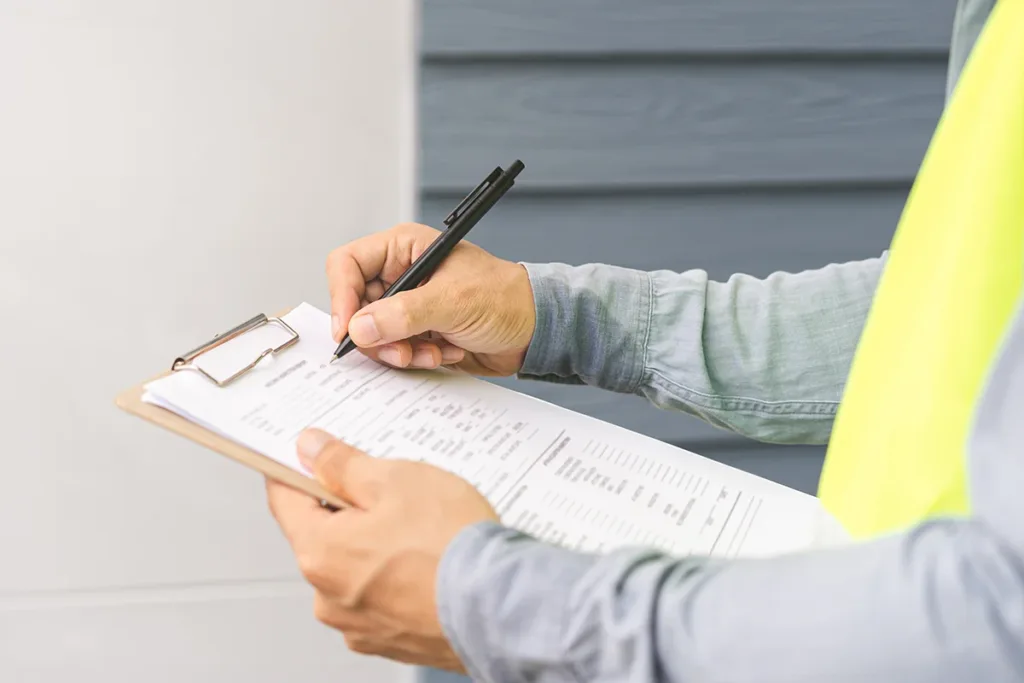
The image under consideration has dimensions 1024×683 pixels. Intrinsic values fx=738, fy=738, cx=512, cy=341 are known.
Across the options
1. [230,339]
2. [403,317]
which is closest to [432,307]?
[403,317]

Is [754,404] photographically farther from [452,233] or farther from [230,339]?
[230,339]

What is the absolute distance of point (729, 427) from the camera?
73 cm

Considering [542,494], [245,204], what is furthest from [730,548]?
[245,204]

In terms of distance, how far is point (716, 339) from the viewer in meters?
0.72

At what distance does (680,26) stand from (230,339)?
72 centimetres

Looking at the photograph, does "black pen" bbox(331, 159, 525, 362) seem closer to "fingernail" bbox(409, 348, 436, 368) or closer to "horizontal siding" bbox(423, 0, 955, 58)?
"fingernail" bbox(409, 348, 436, 368)

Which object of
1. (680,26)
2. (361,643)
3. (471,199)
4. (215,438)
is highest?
(680,26)

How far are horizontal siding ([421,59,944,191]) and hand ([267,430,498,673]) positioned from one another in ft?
1.93

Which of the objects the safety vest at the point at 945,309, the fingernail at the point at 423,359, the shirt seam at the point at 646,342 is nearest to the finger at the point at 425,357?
the fingernail at the point at 423,359

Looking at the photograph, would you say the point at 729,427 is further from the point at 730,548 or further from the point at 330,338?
the point at 330,338

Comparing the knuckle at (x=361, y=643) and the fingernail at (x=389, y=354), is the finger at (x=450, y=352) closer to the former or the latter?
the fingernail at (x=389, y=354)

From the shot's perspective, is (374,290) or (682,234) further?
(682,234)

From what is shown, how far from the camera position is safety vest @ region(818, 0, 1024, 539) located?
1.14ft

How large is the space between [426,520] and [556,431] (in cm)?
19
